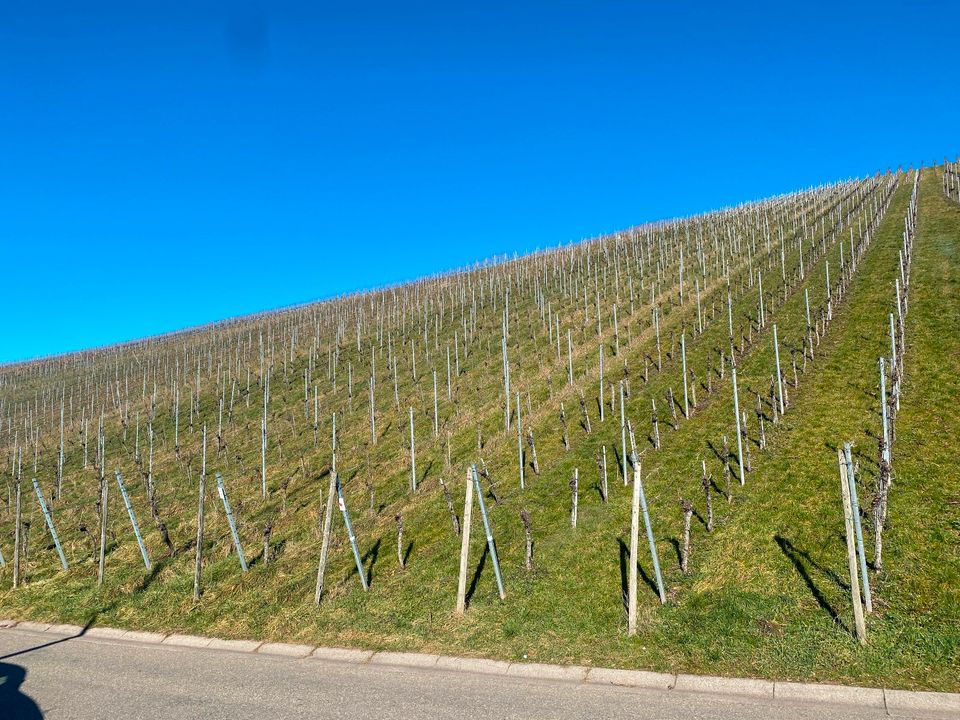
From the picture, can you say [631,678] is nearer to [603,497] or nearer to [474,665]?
[474,665]

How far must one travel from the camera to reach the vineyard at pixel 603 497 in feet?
33.1

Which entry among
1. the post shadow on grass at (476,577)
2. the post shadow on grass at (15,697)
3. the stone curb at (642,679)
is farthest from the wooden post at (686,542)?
the post shadow on grass at (15,697)

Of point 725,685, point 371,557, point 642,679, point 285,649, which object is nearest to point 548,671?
point 642,679

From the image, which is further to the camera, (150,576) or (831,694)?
(150,576)

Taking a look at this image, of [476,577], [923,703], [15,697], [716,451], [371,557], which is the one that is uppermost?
[716,451]

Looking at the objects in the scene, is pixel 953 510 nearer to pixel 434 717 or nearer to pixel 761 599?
pixel 761 599

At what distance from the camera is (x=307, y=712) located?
895cm

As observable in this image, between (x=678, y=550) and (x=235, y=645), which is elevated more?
(x=678, y=550)

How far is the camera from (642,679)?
904 cm

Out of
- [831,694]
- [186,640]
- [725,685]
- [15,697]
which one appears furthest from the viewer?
[186,640]

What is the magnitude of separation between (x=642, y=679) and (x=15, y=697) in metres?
10.7

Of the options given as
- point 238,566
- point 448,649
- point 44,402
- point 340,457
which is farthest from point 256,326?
point 448,649

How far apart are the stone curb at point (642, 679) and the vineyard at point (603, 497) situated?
0.30 m

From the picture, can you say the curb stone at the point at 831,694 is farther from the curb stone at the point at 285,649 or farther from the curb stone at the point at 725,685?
the curb stone at the point at 285,649
